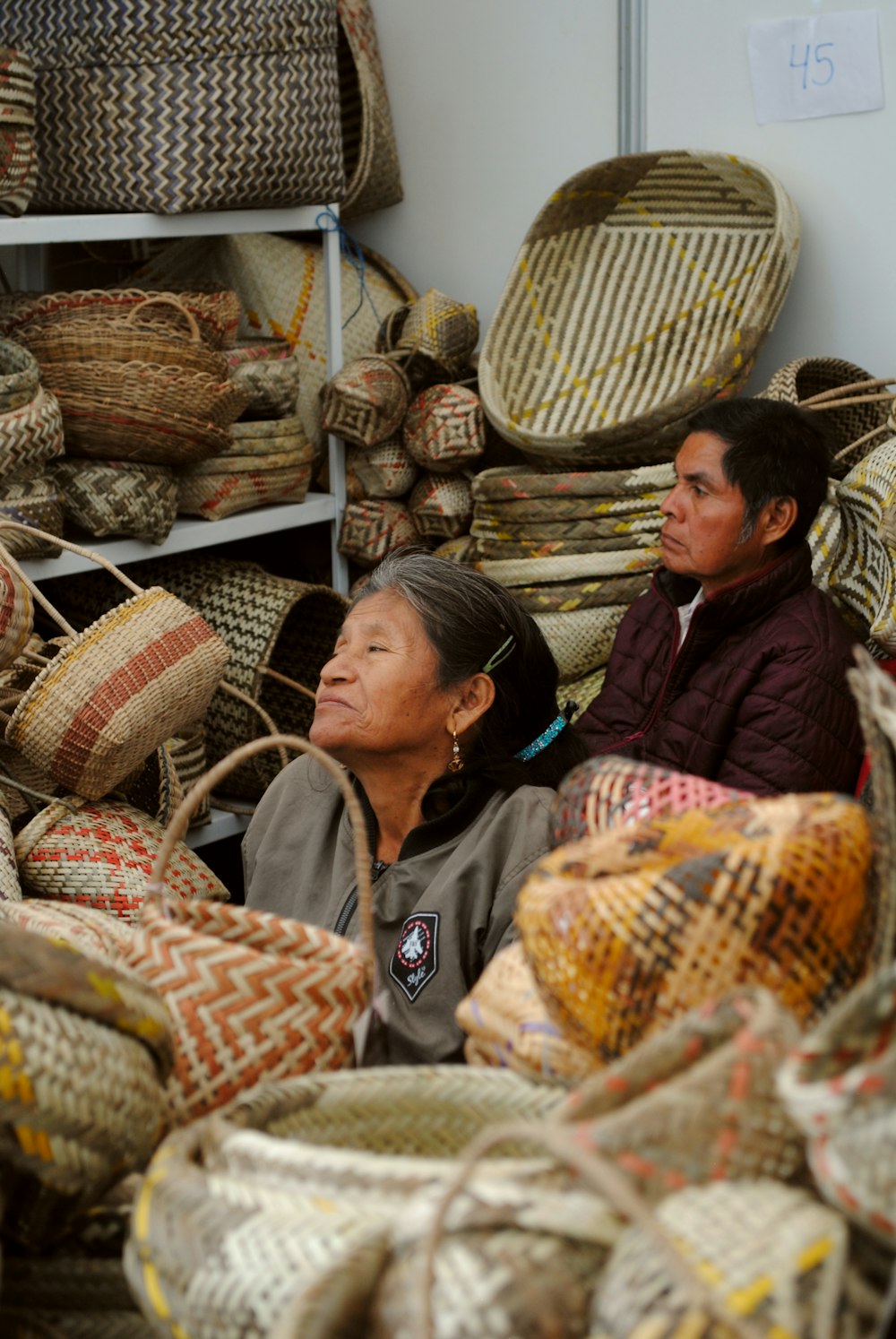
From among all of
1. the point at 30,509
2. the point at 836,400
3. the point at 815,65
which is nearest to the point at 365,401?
the point at 30,509

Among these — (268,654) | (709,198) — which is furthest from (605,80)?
(268,654)

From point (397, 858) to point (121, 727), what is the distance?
671 mm

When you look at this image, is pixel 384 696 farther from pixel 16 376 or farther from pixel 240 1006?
pixel 16 376

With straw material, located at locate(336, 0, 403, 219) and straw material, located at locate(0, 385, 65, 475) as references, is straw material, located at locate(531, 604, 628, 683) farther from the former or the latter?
straw material, located at locate(336, 0, 403, 219)

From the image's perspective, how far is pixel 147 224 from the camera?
299 centimetres

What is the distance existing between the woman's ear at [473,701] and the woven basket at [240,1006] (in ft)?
2.90

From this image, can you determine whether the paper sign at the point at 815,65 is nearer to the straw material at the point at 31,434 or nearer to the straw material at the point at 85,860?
the straw material at the point at 31,434

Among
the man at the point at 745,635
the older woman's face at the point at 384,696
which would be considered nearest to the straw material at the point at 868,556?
the man at the point at 745,635

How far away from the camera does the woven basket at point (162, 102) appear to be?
9.58 feet

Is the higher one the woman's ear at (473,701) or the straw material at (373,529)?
the woman's ear at (473,701)

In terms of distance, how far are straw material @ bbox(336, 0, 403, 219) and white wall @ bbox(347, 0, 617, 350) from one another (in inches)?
2.7

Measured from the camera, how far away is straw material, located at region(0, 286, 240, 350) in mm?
2891

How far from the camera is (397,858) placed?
1854 millimetres

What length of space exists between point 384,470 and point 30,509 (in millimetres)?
1042
